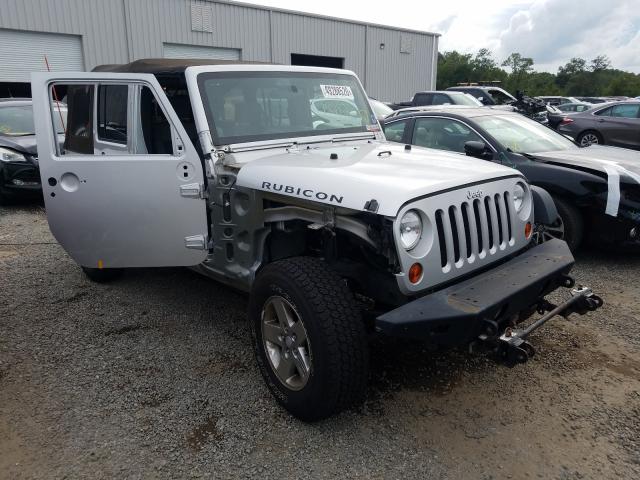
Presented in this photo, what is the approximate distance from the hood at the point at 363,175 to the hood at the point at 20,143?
20.3 feet

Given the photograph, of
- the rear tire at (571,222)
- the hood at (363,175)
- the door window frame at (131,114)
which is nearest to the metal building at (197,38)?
the door window frame at (131,114)

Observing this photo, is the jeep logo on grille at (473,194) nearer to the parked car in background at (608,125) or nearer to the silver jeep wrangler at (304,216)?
the silver jeep wrangler at (304,216)

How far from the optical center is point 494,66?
257 feet

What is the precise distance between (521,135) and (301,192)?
4.22 metres

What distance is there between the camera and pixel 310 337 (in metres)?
2.64

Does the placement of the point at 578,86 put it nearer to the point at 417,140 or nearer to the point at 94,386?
the point at 417,140

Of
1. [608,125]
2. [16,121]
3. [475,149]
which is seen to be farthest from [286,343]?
[608,125]

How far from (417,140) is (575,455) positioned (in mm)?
4581

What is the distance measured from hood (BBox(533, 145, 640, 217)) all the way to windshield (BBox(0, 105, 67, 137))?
7.91 meters

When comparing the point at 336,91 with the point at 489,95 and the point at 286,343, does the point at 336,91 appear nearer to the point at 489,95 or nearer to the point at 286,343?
the point at 286,343

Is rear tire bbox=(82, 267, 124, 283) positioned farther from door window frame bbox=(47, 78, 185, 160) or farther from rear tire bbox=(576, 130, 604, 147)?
rear tire bbox=(576, 130, 604, 147)

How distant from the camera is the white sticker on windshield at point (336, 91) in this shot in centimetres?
427

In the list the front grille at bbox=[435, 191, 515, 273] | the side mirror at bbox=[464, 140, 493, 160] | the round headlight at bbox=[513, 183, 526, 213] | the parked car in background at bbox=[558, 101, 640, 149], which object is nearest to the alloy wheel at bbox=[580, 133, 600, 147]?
the parked car in background at bbox=[558, 101, 640, 149]

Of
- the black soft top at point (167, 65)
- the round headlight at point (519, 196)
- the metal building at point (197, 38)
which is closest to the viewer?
the round headlight at point (519, 196)
